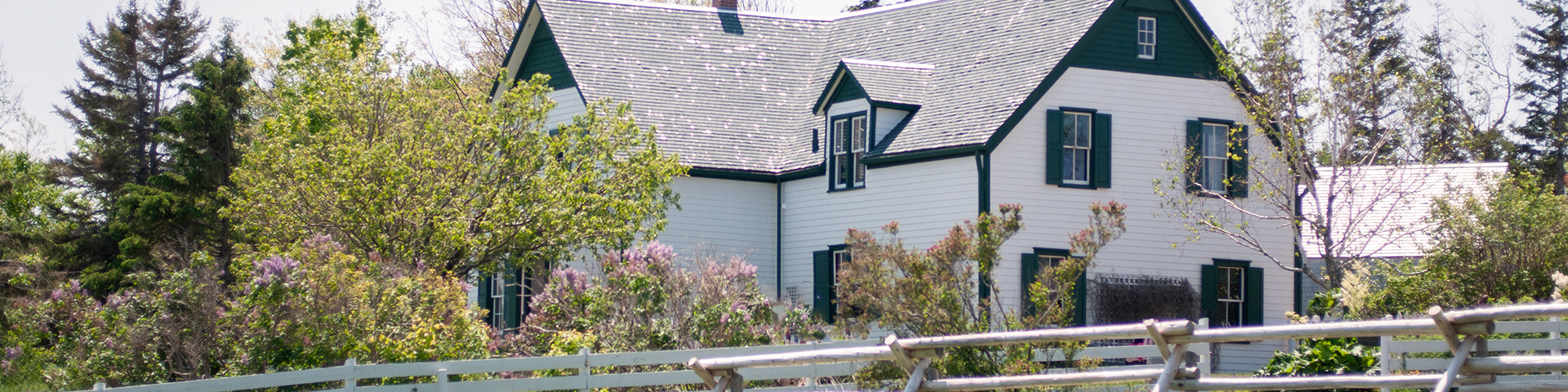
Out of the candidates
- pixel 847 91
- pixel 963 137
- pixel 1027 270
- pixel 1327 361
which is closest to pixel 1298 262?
pixel 1027 270

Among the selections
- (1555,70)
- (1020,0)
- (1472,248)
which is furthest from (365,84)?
(1555,70)

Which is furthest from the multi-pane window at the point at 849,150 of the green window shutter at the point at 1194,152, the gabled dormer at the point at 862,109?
the green window shutter at the point at 1194,152

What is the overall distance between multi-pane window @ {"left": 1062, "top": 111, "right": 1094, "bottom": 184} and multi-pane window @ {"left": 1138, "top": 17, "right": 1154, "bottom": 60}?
5.37 ft

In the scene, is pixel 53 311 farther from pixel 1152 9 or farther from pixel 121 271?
pixel 1152 9

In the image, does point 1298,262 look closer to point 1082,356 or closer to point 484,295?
point 1082,356

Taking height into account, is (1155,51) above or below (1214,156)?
above

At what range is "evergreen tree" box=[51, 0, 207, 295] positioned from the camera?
36250 millimetres

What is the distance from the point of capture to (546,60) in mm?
28188

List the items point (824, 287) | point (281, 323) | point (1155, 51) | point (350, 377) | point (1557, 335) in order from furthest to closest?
point (824, 287)
point (1155, 51)
point (281, 323)
point (1557, 335)
point (350, 377)

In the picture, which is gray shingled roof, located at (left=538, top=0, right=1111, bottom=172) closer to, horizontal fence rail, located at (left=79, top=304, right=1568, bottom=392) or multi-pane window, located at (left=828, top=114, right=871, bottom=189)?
multi-pane window, located at (left=828, top=114, right=871, bottom=189)

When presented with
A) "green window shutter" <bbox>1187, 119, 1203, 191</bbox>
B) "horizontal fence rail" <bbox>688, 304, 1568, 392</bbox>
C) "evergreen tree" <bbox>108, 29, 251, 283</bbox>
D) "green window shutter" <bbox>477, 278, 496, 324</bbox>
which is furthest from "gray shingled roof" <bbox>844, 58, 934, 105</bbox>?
"evergreen tree" <bbox>108, 29, 251, 283</bbox>

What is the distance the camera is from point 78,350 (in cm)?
1975

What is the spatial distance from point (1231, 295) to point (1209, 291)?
2.44 feet

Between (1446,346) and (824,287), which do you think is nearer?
(1446,346)
